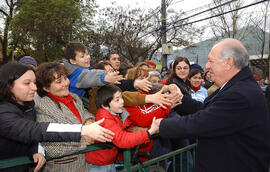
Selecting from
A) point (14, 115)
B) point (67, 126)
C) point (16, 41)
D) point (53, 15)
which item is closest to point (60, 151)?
point (67, 126)

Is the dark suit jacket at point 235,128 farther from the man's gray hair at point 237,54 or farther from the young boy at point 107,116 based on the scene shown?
the young boy at point 107,116

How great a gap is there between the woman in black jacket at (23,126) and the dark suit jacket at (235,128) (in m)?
0.75

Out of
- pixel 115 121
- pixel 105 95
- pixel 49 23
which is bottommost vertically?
pixel 115 121

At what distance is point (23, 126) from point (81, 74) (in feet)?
3.64

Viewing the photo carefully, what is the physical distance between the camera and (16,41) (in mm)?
22234

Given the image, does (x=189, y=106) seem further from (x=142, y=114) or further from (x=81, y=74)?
(x=81, y=74)

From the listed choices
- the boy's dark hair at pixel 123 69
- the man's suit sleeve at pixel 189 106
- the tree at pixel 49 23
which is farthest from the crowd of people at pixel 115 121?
the tree at pixel 49 23

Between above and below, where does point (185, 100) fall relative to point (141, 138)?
above

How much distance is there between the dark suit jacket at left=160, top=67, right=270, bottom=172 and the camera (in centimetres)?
169

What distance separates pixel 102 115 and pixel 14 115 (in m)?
0.79

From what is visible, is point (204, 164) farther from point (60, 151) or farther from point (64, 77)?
point (64, 77)

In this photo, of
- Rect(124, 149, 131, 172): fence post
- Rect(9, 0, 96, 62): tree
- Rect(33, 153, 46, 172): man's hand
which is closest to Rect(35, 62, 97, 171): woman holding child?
Rect(33, 153, 46, 172): man's hand

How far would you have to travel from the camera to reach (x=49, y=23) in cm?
1641

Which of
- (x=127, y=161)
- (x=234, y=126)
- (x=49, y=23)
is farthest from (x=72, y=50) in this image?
(x=49, y=23)
